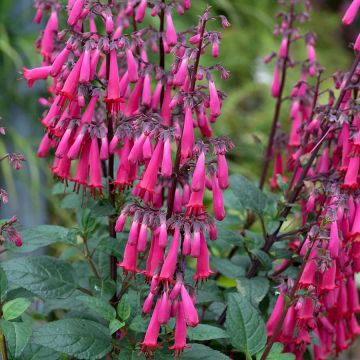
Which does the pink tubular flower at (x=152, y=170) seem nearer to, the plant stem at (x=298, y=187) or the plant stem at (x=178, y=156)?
the plant stem at (x=178, y=156)

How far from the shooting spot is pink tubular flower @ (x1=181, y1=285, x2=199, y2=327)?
5.75 feet

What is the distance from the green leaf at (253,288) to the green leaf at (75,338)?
0.51 meters

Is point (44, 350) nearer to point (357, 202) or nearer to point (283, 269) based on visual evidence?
point (283, 269)

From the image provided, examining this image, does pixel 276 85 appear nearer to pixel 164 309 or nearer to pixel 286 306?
pixel 286 306

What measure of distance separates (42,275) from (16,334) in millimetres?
292

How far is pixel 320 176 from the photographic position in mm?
2195

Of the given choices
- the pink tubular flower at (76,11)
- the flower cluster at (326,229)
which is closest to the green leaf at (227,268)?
the flower cluster at (326,229)

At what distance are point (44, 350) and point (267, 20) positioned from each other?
6245 mm

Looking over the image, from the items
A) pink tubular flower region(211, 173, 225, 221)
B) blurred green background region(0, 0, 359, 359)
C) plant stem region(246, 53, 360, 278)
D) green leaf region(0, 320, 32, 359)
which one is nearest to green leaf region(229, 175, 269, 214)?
plant stem region(246, 53, 360, 278)

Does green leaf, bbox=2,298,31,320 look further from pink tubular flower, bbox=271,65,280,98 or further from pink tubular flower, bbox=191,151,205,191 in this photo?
pink tubular flower, bbox=271,65,280,98

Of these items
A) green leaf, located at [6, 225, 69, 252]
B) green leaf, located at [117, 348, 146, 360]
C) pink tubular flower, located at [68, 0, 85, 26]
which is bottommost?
green leaf, located at [117, 348, 146, 360]

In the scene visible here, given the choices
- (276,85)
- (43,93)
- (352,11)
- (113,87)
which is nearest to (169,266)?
(113,87)

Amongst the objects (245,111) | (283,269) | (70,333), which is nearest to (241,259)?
(283,269)

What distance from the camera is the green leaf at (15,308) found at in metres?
1.92
